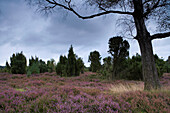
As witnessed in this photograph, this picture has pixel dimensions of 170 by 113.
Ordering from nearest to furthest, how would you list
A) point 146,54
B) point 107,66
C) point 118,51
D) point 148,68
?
point 148,68, point 146,54, point 118,51, point 107,66

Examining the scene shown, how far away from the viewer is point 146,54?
5.64m

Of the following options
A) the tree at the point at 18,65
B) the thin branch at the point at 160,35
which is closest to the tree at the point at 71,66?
the tree at the point at 18,65

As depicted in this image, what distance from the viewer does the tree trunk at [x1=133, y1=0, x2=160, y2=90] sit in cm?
548

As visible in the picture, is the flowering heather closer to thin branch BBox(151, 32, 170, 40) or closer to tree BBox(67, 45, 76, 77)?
thin branch BBox(151, 32, 170, 40)


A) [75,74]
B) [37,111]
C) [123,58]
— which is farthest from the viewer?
[75,74]

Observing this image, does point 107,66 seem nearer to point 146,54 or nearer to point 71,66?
point 71,66

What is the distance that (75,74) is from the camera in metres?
23.7

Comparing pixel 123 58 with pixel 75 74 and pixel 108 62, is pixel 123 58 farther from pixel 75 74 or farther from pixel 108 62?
Result: pixel 75 74

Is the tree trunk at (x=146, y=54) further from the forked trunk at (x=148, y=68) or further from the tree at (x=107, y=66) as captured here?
the tree at (x=107, y=66)

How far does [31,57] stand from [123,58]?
3734 centimetres

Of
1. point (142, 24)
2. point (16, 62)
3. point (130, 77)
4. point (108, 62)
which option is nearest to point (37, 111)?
point (142, 24)

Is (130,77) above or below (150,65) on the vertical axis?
below

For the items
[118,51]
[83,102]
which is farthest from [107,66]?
[83,102]

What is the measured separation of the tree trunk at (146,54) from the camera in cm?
548
